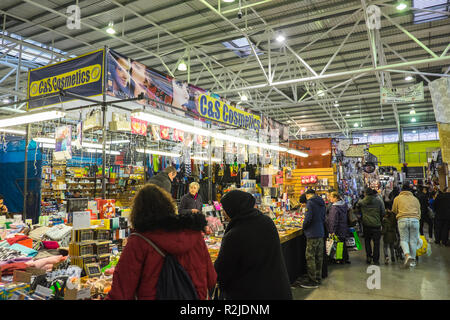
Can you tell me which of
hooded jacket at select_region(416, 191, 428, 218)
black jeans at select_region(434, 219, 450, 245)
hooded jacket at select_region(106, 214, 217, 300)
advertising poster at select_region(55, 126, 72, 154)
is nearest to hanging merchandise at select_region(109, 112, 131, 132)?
advertising poster at select_region(55, 126, 72, 154)

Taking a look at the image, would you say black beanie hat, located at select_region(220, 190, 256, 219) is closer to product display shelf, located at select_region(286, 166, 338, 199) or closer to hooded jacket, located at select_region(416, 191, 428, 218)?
product display shelf, located at select_region(286, 166, 338, 199)

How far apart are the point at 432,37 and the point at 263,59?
557 centimetres

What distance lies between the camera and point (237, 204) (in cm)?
254

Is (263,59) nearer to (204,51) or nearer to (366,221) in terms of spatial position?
(204,51)

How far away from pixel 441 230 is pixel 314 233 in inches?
245

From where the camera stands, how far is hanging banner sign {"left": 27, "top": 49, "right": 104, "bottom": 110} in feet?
15.4

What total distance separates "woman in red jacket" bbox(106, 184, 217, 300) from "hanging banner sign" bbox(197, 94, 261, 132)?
4383 millimetres

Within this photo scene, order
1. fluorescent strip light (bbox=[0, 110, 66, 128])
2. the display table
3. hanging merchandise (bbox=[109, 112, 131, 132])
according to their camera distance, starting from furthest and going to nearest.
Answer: the display table
hanging merchandise (bbox=[109, 112, 131, 132])
fluorescent strip light (bbox=[0, 110, 66, 128])

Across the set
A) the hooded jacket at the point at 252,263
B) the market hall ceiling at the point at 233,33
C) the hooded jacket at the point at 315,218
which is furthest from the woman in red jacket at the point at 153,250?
the market hall ceiling at the point at 233,33

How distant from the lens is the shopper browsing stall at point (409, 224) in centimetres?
704

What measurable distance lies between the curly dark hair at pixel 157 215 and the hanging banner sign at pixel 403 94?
383 inches

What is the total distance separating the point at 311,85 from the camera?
1422cm

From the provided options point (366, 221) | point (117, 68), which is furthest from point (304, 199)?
point (117, 68)

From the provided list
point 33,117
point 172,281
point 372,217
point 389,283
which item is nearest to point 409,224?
point 372,217
